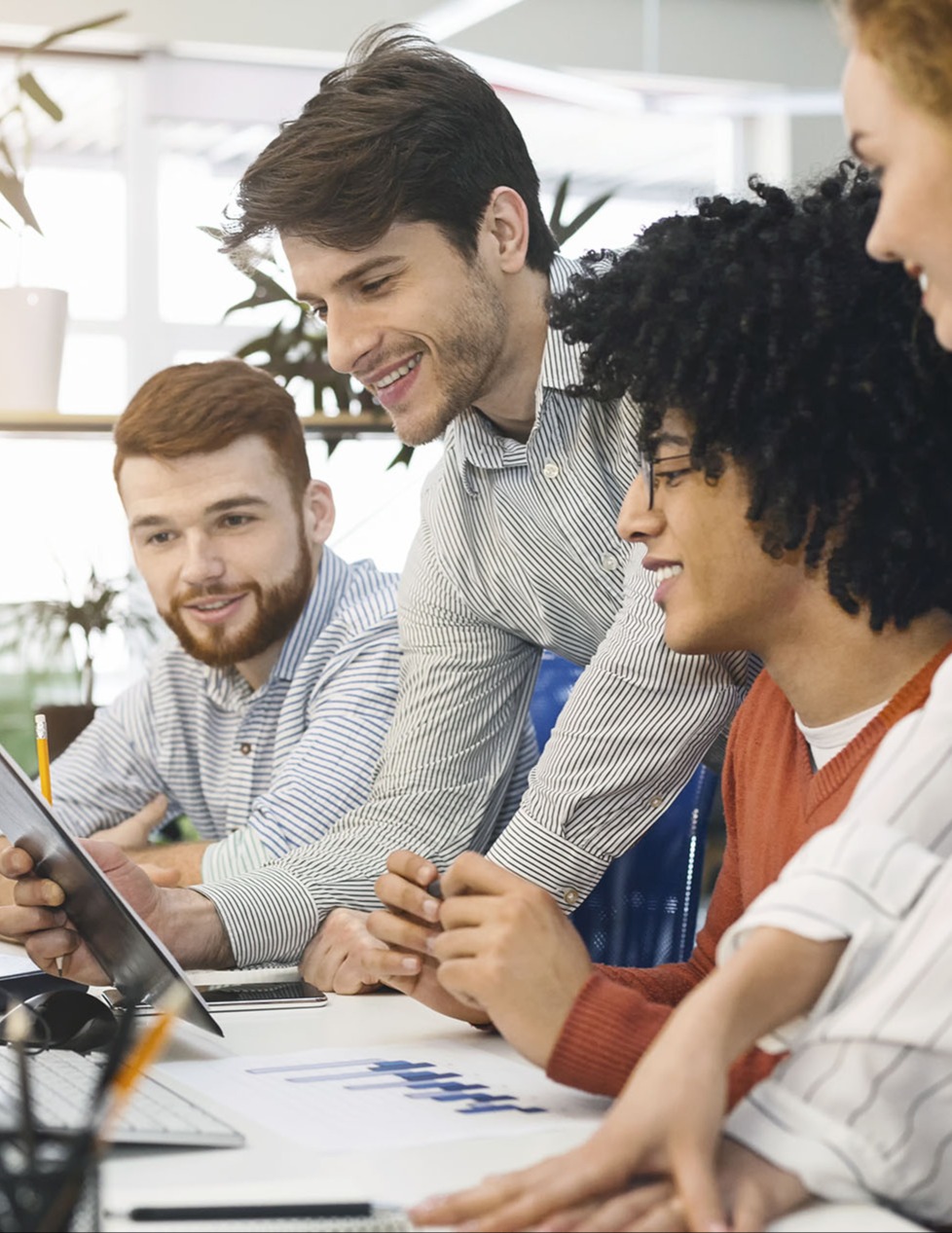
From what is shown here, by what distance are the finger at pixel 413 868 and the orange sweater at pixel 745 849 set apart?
0.55ft

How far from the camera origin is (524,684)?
2008mm

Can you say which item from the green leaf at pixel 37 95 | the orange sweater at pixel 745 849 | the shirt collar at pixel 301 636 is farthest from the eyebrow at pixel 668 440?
the green leaf at pixel 37 95

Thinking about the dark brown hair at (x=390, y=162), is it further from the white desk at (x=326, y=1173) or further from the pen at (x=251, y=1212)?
the pen at (x=251, y=1212)

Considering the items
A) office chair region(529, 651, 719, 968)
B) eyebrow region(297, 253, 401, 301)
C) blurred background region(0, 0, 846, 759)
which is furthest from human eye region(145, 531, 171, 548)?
blurred background region(0, 0, 846, 759)

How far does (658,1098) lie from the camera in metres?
0.83

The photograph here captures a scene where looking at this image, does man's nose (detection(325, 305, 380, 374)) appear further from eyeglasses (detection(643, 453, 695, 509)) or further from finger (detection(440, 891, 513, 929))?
finger (detection(440, 891, 513, 929))

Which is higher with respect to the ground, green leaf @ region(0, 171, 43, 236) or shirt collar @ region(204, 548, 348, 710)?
green leaf @ region(0, 171, 43, 236)

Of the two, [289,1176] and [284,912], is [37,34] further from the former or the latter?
[289,1176]

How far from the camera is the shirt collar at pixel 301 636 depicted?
2.31 m

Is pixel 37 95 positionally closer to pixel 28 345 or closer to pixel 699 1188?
pixel 28 345

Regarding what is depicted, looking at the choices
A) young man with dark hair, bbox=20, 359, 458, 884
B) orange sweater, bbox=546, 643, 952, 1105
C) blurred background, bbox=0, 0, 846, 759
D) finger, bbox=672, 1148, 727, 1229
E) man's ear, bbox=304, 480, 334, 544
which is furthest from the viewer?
blurred background, bbox=0, 0, 846, 759

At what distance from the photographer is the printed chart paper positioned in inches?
39.9

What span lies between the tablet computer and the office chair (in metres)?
0.61

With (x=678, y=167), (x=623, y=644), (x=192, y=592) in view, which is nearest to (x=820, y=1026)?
(x=623, y=644)
